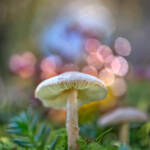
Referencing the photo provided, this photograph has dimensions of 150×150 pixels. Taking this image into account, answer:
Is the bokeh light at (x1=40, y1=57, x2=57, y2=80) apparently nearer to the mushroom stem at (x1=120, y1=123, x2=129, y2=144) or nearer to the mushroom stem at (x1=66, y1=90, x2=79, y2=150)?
the mushroom stem at (x1=120, y1=123, x2=129, y2=144)

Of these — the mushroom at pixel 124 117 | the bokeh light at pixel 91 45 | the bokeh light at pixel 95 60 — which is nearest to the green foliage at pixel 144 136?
the mushroom at pixel 124 117

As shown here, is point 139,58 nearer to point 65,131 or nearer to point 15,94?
point 15,94

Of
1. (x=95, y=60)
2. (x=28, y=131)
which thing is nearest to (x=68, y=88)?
(x=28, y=131)

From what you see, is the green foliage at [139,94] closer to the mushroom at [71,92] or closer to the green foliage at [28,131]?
the mushroom at [71,92]

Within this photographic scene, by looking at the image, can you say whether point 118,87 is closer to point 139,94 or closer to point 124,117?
point 139,94

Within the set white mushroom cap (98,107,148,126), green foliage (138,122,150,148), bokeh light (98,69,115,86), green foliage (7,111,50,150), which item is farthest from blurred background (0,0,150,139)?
green foliage (7,111,50,150)

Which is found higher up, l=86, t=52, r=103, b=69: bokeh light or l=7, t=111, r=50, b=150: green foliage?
l=86, t=52, r=103, b=69: bokeh light

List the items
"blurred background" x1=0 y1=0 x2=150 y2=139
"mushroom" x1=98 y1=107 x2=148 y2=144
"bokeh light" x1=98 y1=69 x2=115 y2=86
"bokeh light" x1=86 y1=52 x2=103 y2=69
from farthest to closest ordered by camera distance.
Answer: "bokeh light" x1=86 y1=52 x2=103 y2=69 < "bokeh light" x1=98 y1=69 x2=115 y2=86 < "blurred background" x1=0 y1=0 x2=150 y2=139 < "mushroom" x1=98 y1=107 x2=148 y2=144
